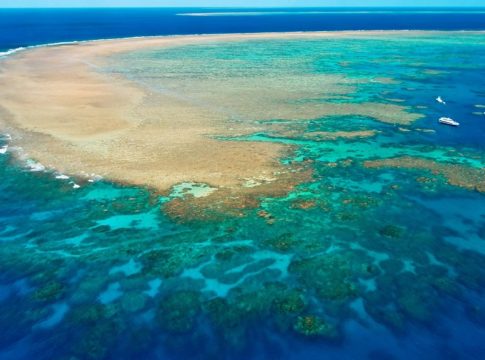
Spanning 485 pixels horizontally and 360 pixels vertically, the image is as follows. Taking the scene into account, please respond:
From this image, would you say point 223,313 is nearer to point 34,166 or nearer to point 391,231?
point 391,231

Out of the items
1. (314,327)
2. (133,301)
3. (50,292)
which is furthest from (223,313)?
(50,292)

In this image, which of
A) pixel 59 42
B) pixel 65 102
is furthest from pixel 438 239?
pixel 59 42

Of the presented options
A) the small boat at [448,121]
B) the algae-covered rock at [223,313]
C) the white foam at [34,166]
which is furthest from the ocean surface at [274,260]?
the small boat at [448,121]

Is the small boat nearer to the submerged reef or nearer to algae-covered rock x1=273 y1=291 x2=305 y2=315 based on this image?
the submerged reef

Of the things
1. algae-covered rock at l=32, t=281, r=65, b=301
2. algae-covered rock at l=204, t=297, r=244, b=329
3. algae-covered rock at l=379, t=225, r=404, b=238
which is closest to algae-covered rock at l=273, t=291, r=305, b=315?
algae-covered rock at l=204, t=297, r=244, b=329

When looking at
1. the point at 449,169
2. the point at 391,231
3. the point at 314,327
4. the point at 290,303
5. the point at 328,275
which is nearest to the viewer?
the point at 314,327
